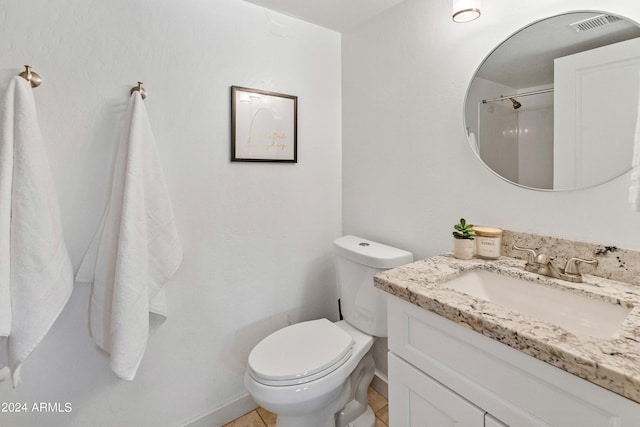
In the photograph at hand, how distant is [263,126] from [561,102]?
1.23 metres

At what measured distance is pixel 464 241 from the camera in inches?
44.3

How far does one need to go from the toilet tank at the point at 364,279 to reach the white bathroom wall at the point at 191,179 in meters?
0.31

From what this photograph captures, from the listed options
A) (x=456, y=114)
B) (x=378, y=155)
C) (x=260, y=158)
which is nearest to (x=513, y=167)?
(x=456, y=114)

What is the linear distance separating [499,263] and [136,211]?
4.40 ft

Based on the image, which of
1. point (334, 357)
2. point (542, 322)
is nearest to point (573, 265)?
point (542, 322)

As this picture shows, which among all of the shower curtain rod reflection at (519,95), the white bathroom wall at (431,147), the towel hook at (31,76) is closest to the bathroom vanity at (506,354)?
the white bathroom wall at (431,147)

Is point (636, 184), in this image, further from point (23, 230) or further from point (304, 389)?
point (23, 230)

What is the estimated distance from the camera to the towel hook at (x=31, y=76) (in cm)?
96

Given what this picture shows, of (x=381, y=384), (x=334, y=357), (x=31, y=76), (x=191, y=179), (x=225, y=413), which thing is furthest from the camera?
(x=381, y=384)

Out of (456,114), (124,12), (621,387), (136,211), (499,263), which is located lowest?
(621,387)

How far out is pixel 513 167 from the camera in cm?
110

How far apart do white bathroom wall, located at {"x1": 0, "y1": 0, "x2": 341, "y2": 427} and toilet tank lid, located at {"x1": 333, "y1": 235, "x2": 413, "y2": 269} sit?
31 centimetres

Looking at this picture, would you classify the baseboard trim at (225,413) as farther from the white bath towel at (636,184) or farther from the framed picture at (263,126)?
the white bath towel at (636,184)

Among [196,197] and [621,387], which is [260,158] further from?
[621,387]
